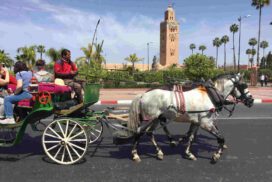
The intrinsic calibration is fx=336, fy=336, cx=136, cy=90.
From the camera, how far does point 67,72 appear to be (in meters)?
6.65

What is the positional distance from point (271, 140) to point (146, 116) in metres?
3.63

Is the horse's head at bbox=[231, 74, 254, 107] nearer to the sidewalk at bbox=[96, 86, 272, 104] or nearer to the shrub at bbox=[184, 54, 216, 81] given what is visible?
the sidewalk at bbox=[96, 86, 272, 104]

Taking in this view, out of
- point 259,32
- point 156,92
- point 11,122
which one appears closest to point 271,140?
point 156,92

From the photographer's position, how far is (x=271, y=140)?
26.3ft

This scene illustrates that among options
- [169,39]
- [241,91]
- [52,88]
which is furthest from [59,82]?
[169,39]

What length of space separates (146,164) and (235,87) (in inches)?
93.5

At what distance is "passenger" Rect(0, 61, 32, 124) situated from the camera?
6031mm

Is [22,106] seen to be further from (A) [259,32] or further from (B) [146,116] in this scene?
(A) [259,32]

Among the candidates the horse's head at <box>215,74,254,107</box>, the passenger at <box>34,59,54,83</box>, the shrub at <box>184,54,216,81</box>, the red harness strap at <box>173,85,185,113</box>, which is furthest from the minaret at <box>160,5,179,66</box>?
the red harness strap at <box>173,85,185,113</box>

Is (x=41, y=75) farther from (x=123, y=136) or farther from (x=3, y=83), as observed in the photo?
(x=123, y=136)

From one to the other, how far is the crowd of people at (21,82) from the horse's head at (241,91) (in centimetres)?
306

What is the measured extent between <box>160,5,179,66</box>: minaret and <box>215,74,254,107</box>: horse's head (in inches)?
5230

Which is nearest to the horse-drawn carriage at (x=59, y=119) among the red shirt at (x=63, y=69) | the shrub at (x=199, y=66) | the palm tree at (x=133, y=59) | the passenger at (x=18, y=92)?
the passenger at (x=18, y=92)

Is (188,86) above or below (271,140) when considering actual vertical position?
above
